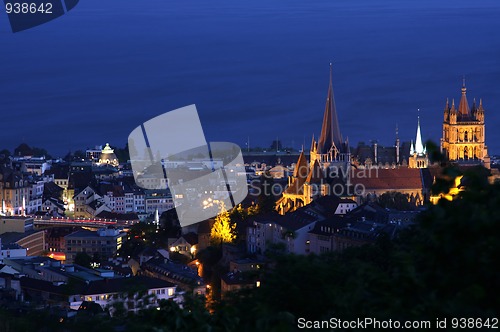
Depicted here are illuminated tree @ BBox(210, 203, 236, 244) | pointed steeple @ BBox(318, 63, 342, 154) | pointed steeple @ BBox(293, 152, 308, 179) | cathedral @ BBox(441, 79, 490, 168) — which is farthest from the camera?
cathedral @ BBox(441, 79, 490, 168)

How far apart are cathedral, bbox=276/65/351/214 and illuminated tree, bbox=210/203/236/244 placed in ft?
6.17

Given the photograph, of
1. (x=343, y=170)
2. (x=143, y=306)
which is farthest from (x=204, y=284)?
(x=343, y=170)

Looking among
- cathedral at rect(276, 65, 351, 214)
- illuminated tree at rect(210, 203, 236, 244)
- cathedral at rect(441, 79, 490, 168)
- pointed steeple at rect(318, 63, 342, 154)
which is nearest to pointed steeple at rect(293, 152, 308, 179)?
cathedral at rect(276, 65, 351, 214)

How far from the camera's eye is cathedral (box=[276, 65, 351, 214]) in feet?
82.3

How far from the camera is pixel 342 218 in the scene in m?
20.8

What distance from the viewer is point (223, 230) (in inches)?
856

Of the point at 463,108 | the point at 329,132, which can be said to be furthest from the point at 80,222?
the point at 463,108

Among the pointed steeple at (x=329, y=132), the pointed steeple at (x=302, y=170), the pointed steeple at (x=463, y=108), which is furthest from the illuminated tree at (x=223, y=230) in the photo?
the pointed steeple at (x=463, y=108)

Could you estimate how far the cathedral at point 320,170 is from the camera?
25.1m

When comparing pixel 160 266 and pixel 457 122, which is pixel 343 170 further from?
pixel 160 266

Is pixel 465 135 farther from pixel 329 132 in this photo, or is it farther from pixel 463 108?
pixel 329 132

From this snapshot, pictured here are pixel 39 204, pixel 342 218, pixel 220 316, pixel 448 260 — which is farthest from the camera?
pixel 39 204

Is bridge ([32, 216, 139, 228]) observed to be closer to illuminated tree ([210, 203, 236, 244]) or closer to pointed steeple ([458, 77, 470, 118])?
illuminated tree ([210, 203, 236, 244])

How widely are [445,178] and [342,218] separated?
15.1m
